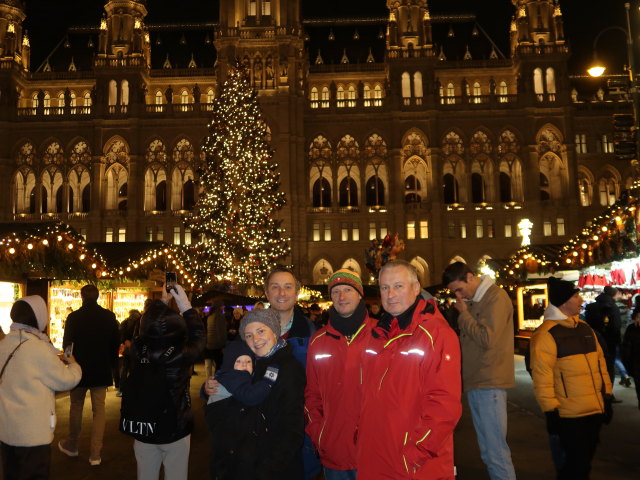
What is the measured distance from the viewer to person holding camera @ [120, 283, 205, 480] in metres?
4.56

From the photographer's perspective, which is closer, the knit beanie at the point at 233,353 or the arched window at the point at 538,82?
the knit beanie at the point at 233,353

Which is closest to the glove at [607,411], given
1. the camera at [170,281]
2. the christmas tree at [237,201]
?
the camera at [170,281]

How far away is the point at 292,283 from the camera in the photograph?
488 cm

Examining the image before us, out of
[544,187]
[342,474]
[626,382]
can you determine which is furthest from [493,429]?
[544,187]

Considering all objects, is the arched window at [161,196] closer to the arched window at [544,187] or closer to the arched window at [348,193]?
the arched window at [348,193]

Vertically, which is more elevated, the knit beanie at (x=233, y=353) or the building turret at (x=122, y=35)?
the building turret at (x=122, y=35)

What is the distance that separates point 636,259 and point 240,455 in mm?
12071

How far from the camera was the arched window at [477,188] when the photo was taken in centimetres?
5384

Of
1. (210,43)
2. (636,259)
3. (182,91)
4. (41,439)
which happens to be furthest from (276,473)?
(210,43)

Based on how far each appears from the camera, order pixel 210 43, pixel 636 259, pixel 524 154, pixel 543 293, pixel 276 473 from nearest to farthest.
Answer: pixel 276 473 → pixel 636 259 → pixel 543 293 → pixel 524 154 → pixel 210 43

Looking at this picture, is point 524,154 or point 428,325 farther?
point 524,154

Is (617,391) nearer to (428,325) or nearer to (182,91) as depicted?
(428,325)

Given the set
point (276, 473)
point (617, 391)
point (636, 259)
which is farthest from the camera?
point (636, 259)

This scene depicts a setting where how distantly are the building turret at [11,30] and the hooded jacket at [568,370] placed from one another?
5688 centimetres
